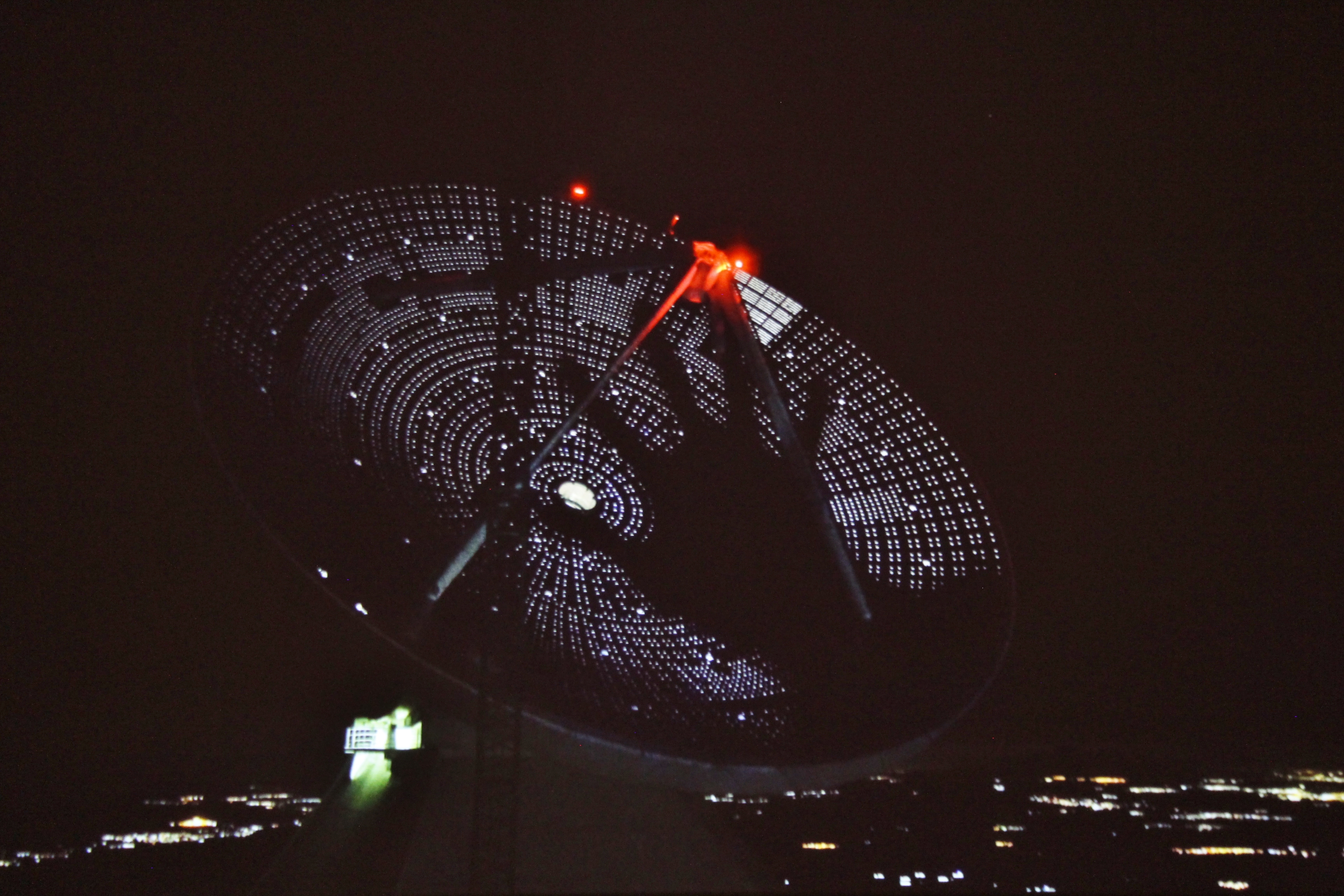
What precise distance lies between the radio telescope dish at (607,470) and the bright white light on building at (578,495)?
4 cm

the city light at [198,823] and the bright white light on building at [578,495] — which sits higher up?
the bright white light on building at [578,495]

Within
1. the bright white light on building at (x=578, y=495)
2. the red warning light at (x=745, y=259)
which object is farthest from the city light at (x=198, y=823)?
the red warning light at (x=745, y=259)

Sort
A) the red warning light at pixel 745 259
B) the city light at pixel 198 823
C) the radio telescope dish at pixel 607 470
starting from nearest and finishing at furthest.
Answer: the red warning light at pixel 745 259 → the radio telescope dish at pixel 607 470 → the city light at pixel 198 823

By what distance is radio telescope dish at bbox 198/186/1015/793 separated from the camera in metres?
10.1

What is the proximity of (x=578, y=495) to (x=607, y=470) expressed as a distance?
67 cm

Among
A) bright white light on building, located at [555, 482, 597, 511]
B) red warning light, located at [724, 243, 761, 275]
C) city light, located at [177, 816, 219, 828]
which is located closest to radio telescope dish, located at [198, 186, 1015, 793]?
bright white light on building, located at [555, 482, 597, 511]

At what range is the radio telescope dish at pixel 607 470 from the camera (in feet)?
33.1

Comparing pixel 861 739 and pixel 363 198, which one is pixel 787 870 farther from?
pixel 363 198

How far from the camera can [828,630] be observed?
478 inches

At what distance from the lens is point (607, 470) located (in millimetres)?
13273

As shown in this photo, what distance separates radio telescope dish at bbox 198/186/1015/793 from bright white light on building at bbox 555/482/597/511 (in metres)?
0.04

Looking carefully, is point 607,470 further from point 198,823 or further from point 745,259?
point 198,823

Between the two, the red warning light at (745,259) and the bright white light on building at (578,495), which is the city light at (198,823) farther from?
the red warning light at (745,259)

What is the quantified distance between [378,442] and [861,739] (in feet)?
29.9
